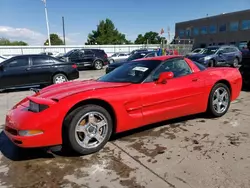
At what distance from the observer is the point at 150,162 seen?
3.06 metres

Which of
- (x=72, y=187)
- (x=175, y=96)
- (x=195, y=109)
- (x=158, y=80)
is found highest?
(x=158, y=80)

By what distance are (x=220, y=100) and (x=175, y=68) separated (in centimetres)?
125

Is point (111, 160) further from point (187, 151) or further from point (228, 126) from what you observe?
point (228, 126)

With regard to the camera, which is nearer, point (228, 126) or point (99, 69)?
point (228, 126)

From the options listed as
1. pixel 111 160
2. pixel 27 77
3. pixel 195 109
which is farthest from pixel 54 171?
pixel 27 77

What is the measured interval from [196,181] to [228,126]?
2.05 m

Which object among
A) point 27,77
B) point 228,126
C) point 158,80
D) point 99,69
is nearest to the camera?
point 158,80

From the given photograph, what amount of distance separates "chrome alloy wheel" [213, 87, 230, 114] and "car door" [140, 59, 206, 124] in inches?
15.9

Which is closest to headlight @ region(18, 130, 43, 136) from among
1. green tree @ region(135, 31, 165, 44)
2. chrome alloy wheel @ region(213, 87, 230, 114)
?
chrome alloy wheel @ region(213, 87, 230, 114)

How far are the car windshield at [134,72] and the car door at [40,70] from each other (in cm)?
578

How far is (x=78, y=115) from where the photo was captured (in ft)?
10.6

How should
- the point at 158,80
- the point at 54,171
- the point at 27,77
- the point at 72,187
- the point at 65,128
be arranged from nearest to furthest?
the point at 72,187 → the point at 54,171 → the point at 65,128 → the point at 158,80 → the point at 27,77

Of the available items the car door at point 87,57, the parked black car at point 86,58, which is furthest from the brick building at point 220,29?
the car door at point 87,57

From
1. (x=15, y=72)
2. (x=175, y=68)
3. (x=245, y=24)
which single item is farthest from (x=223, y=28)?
(x=175, y=68)
